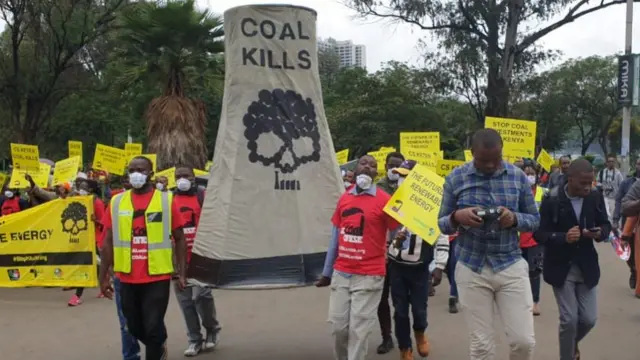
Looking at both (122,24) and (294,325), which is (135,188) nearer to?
(294,325)

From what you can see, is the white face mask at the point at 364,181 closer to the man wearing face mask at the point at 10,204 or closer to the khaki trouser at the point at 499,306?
the khaki trouser at the point at 499,306

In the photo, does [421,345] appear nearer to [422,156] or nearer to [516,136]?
[516,136]

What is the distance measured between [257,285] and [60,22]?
1977 centimetres

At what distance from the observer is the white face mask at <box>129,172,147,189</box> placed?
17.3 feet

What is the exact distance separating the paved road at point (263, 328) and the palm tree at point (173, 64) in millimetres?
7942

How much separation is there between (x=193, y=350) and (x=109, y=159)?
648 centimetres

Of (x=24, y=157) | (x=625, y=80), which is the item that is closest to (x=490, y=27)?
(x=625, y=80)

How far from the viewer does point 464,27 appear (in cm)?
2327

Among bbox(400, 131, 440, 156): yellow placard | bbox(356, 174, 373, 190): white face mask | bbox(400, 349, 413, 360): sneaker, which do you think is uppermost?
bbox(400, 131, 440, 156): yellow placard

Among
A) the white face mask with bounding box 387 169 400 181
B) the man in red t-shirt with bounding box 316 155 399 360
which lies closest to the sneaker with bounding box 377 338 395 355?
the man in red t-shirt with bounding box 316 155 399 360

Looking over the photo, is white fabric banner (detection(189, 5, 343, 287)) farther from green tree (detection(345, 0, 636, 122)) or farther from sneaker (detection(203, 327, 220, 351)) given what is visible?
green tree (detection(345, 0, 636, 122))

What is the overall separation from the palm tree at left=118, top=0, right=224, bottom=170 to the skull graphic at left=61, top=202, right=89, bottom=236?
7.35 meters

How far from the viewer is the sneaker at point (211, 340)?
21.3 ft

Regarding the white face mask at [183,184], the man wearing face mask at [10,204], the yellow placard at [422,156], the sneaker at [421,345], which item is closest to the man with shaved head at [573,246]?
the sneaker at [421,345]
